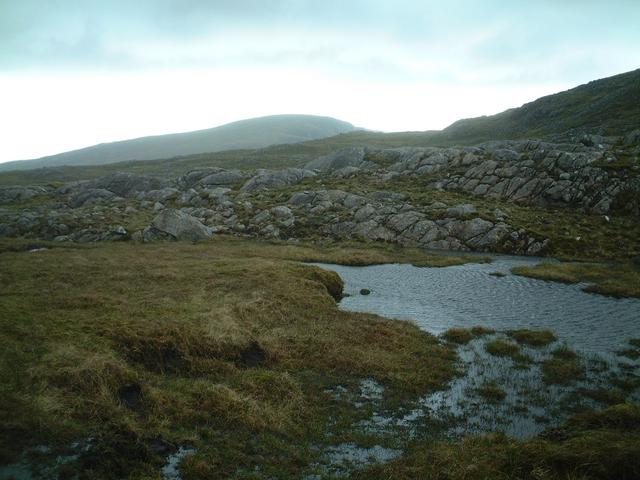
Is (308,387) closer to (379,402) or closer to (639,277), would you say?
(379,402)

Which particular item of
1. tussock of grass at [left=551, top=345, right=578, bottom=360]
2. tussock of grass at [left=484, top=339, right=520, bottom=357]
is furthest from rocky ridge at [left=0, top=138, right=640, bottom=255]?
tussock of grass at [left=484, top=339, right=520, bottom=357]

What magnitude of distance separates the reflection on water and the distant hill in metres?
94.8

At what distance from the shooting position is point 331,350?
75.0ft

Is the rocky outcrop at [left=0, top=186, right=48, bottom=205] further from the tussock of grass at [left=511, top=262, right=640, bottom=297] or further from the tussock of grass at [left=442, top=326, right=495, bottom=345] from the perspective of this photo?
the tussock of grass at [left=511, top=262, right=640, bottom=297]

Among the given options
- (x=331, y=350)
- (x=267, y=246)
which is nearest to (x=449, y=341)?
(x=331, y=350)

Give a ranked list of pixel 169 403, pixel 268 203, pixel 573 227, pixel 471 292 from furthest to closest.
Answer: pixel 268 203 < pixel 573 227 < pixel 471 292 < pixel 169 403

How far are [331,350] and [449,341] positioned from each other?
27.2 feet

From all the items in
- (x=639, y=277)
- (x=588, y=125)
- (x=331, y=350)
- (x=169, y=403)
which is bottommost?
(x=639, y=277)

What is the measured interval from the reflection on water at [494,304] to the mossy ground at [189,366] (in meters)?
4.60

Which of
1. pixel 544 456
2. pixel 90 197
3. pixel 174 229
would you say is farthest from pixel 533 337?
pixel 90 197

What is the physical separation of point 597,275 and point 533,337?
22536 mm

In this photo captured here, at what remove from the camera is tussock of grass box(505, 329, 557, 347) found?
24969mm

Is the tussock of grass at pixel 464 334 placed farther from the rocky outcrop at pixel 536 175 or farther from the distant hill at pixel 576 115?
the distant hill at pixel 576 115

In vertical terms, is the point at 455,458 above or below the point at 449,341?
above
